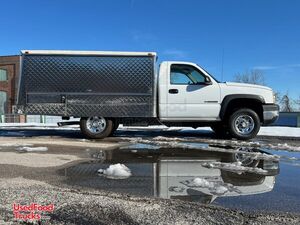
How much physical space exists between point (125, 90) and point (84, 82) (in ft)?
3.99

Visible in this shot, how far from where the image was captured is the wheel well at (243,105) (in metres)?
11.7

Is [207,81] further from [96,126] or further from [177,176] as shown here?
[177,176]

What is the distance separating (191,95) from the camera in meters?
11.5

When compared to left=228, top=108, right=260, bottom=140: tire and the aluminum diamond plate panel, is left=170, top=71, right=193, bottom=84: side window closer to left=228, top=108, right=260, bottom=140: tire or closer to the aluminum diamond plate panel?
the aluminum diamond plate panel

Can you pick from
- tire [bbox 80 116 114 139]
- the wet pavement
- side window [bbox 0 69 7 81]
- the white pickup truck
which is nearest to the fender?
the white pickup truck

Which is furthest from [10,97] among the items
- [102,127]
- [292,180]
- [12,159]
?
[292,180]

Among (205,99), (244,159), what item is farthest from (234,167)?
(205,99)

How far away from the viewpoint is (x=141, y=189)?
Result: 199 inches

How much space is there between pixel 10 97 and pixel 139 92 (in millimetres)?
38839

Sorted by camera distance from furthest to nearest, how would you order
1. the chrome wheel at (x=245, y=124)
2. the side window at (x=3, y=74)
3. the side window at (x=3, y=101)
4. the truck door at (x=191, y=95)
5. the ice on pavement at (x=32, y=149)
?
1. the side window at (x=3, y=74)
2. the side window at (x=3, y=101)
3. the chrome wheel at (x=245, y=124)
4. the truck door at (x=191, y=95)
5. the ice on pavement at (x=32, y=149)

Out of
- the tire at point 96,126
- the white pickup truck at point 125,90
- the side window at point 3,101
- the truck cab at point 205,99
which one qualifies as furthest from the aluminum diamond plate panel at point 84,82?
the side window at point 3,101

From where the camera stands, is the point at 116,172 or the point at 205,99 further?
the point at 205,99

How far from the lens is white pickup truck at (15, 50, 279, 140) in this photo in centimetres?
1142

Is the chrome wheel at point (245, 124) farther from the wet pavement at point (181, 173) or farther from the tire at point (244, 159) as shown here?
the tire at point (244, 159)
